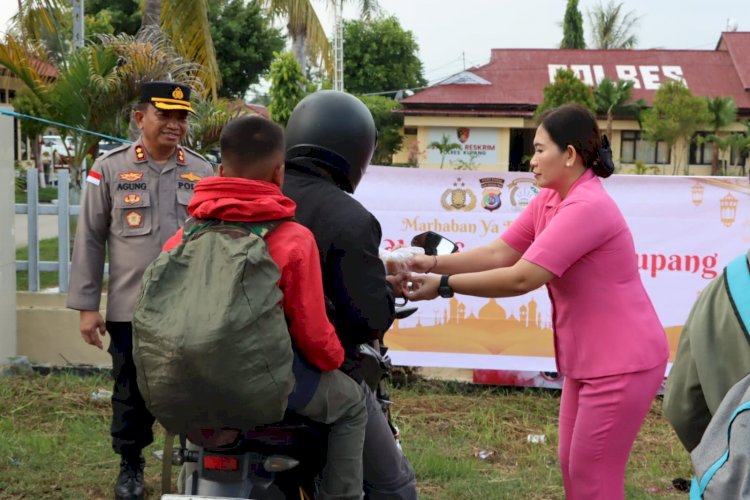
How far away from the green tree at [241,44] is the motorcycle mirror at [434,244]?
38171 mm

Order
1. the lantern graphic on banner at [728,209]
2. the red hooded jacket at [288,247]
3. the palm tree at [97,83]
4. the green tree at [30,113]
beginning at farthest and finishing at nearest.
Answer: the green tree at [30,113] < the palm tree at [97,83] < the lantern graphic on banner at [728,209] < the red hooded jacket at [288,247]

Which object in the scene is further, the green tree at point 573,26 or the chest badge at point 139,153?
the green tree at point 573,26

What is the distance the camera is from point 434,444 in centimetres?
558

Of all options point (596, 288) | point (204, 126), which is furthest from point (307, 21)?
point (596, 288)

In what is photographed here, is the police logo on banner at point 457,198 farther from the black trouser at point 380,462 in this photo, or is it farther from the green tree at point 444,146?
the green tree at point 444,146

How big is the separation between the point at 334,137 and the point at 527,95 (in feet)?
136

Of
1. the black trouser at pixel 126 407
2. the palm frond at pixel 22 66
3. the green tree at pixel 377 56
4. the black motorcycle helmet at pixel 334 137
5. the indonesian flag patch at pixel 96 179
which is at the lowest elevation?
the black trouser at pixel 126 407

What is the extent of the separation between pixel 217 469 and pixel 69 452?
3.03 m

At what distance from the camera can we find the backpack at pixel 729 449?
181 centimetres

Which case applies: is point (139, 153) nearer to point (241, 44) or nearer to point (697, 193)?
point (697, 193)

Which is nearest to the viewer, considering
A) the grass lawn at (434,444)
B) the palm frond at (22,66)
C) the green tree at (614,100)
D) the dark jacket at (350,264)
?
the dark jacket at (350,264)

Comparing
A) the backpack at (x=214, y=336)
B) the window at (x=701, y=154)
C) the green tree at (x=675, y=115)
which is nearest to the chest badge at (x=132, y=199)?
the backpack at (x=214, y=336)

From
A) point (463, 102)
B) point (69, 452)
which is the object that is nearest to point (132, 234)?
point (69, 452)

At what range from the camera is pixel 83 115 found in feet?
33.3
